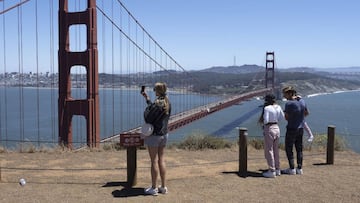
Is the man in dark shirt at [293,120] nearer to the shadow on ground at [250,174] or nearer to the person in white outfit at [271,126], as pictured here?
the person in white outfit at [271,126]

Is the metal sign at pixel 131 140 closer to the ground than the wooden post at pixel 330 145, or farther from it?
farther from it

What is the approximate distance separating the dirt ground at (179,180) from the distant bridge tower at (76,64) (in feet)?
28.4

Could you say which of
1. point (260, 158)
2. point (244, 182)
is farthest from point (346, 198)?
point (260, 158)

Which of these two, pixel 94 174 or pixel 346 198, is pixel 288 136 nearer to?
pixel 346 198

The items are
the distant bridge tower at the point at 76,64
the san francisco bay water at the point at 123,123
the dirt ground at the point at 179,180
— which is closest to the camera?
the dirt ground at the point at 179,180

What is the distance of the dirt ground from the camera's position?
445cm

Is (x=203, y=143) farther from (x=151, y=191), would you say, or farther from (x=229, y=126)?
Answer: (x=229, y=126)

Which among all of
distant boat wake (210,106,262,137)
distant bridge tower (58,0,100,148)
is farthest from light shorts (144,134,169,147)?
distant boat wake (210,106,262,137)

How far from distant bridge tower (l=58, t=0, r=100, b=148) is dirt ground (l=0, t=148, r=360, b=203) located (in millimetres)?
8654

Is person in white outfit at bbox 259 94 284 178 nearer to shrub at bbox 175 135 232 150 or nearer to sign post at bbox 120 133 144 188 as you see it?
sign post at bbox 120 133 144 188

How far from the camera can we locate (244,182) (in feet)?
16.6

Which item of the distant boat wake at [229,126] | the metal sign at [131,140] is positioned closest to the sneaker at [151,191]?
the metal sign at [131,140]

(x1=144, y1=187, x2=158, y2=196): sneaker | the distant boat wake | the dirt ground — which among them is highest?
(x1=144, y1=187, x2=158, y2=196): sneaker

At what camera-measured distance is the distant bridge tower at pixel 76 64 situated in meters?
15.5
